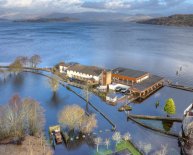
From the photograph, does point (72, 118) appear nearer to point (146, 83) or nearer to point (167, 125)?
point (167, 125)

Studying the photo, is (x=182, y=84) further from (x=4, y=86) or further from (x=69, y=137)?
(x=4, y=86)

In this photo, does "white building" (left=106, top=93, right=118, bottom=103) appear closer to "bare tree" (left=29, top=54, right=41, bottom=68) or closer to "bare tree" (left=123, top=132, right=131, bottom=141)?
"bare tree" (left=123, top=132, right=131, bottom=141)

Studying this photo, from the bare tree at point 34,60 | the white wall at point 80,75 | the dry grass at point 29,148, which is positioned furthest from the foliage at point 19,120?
the bare tree at point 34,60

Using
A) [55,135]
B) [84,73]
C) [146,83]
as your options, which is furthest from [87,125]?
[84,73]

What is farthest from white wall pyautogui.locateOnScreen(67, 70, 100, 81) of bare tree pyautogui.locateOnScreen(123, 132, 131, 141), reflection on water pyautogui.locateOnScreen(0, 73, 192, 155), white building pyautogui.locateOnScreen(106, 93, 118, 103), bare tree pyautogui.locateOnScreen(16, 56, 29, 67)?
bare tree pyautogui.locateOnScreen(123, 132, 131, 141)

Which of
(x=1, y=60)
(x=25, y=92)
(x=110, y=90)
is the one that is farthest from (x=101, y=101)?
(x=1, y=60)

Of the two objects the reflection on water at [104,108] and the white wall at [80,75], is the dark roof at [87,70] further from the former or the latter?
the reflection on water at [104,108]

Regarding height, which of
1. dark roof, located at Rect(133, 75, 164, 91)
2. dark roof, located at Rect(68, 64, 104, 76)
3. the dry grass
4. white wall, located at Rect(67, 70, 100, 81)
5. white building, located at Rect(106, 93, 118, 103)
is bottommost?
the dry grass
